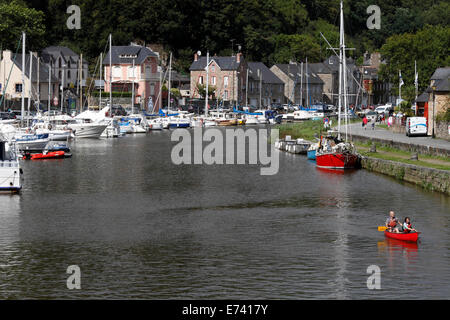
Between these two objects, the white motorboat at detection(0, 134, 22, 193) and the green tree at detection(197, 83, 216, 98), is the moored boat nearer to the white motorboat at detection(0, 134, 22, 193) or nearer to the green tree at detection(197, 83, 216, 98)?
the white motorboat at detection(0, 134, 22, 193)

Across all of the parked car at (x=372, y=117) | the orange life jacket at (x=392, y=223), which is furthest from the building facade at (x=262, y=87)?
the orange life jacket at (x=392, y=223)

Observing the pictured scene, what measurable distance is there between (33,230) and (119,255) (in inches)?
282

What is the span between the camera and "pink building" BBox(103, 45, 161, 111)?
14888 cm

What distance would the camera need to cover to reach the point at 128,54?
15175 cm

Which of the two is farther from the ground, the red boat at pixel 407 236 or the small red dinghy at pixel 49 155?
the small red dinghy at pixel 49 155

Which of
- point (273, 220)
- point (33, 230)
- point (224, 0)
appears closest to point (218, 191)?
point (273, 220)

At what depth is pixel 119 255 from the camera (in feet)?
118

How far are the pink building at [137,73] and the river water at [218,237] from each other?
277ft

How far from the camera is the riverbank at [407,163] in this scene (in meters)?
52.5

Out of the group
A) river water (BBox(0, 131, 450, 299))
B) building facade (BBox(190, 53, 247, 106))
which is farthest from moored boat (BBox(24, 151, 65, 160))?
building facade (BBox(190, 53, 247, 106))

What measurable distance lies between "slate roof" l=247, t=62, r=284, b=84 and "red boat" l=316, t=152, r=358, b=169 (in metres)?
105

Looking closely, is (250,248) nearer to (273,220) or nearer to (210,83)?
(273,220)

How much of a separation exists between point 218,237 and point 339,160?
28039 mm

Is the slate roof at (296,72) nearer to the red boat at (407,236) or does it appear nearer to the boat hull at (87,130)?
the boat hull at (87,130)
